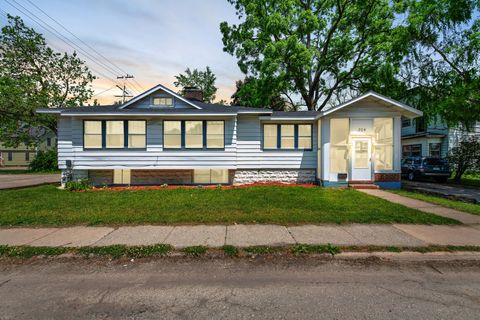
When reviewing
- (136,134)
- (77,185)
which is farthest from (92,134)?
(77,185)

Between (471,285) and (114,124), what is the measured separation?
1417 centimetres

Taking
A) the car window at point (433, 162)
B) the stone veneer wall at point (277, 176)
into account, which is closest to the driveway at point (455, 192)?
the car window at point (433, 162)

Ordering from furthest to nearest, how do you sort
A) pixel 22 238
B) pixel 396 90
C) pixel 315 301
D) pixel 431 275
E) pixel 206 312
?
pixel 396 90, pixel 22 238, pixel 431 275, pixel 315 301, pixel 206 312

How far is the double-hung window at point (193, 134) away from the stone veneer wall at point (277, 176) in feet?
7.55

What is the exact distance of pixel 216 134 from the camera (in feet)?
41.5

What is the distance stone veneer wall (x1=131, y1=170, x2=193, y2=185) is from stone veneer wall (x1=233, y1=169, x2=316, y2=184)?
2.87 m

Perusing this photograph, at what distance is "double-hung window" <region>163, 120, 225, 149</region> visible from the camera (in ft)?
41.1

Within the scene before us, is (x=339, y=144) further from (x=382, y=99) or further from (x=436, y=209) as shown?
(x=436, y=209)

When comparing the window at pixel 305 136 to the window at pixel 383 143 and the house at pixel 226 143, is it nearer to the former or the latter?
the house at pixel 226 143

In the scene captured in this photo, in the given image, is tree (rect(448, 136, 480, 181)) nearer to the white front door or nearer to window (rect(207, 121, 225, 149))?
the white front door

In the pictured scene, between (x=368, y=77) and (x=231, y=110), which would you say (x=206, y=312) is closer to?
(x=231, y=110)

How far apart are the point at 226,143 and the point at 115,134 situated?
6079 mm

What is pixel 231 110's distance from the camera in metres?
12.4

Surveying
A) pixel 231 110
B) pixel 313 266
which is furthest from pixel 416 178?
pixel 313 266
